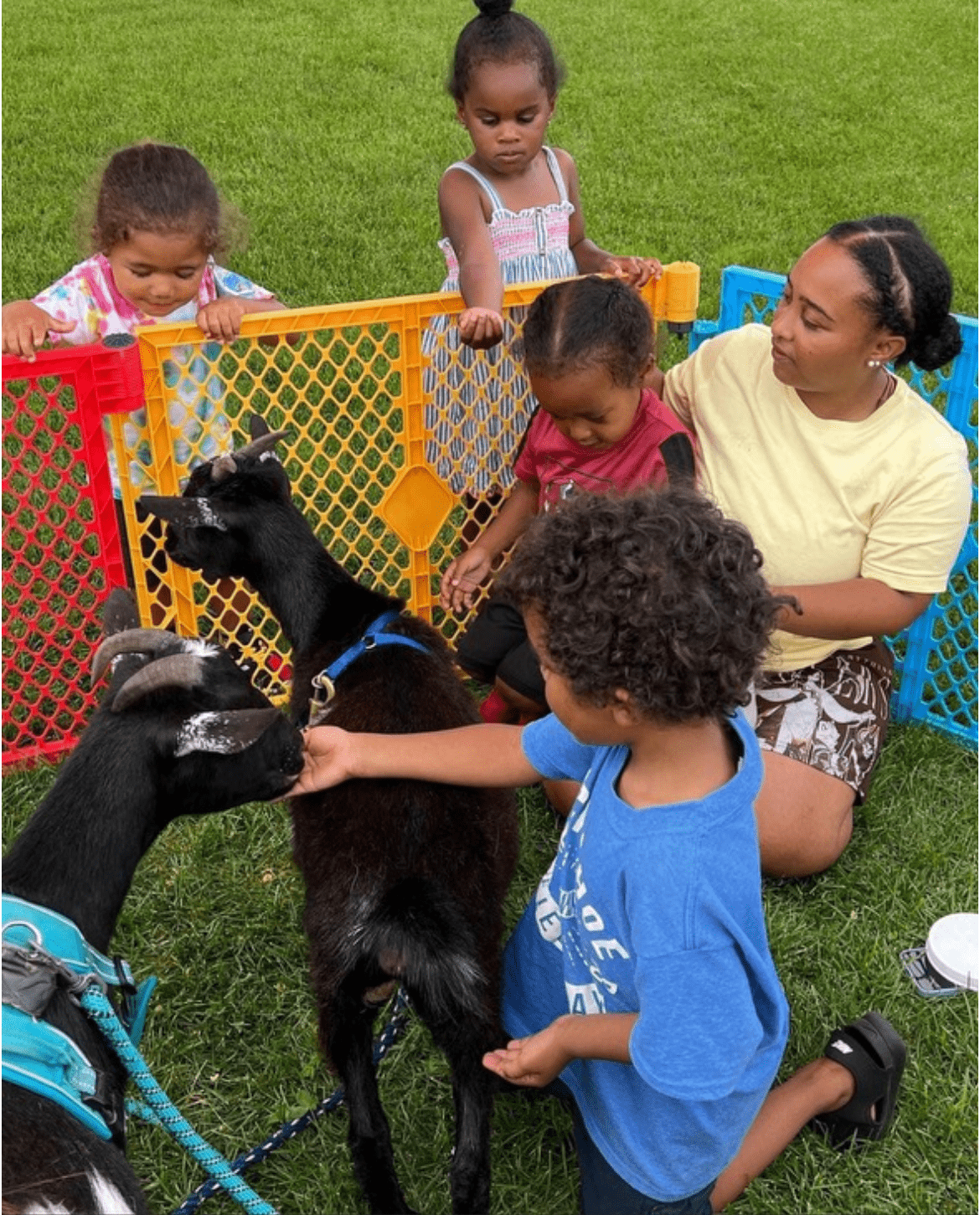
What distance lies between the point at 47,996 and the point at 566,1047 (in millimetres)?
929

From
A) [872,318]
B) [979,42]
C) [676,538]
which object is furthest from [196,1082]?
[979,42]

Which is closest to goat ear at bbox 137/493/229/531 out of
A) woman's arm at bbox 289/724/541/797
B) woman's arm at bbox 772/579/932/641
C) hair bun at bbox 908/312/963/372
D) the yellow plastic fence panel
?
the yellow plastic fence panel

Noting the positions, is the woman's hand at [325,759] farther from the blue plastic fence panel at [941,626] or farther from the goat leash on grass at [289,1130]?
the blue plastic fence panel at [941,626]

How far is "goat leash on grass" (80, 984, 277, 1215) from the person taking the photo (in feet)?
7.47

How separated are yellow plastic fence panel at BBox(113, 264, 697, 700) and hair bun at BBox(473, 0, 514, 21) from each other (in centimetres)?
113

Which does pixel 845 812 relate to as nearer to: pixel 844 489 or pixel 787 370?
pixel 844 489

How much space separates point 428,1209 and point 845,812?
1654 millimetres

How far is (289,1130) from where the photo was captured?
2955mm

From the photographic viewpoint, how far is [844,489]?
365 centimetres

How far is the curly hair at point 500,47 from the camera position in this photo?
14.8 feet

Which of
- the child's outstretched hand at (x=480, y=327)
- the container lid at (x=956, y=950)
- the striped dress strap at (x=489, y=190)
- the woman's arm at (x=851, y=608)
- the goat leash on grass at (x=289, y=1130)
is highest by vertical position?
the striped dress strap at (x=489, y=190)

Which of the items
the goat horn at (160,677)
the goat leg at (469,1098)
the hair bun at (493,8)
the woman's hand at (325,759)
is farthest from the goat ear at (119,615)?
the hair bun at (493,8)

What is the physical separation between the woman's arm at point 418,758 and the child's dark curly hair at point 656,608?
0.68m

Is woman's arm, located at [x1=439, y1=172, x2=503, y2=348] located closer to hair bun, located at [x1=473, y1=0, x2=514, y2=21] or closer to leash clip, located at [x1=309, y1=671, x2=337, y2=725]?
hair bun, located at [x1=473, y1=0, x2=514, y2=21]
